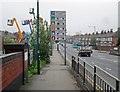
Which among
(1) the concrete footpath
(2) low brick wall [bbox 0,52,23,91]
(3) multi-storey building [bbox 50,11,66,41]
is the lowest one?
(1) the concrete footpath

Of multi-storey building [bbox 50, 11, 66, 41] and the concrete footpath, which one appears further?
multi-storey building [bbox 50, 11, 66, 41]

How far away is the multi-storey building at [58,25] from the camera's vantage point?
30.8m

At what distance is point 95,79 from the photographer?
8.22 m

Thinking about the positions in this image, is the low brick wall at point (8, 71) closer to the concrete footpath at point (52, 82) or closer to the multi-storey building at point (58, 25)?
the concrete footpath at point (52, 82)

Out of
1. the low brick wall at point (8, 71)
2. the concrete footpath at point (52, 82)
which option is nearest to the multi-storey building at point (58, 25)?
the concrete footpath at point (52, 82)

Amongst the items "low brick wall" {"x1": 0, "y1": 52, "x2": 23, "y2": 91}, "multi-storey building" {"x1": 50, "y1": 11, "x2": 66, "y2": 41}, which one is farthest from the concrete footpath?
"multi-storey building" {"x1": 50, "y1": 11, "x2": 66, "y2": 41}

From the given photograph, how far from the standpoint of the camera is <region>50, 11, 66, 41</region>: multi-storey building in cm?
3079

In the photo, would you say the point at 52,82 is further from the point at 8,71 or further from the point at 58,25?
the point at 58,25

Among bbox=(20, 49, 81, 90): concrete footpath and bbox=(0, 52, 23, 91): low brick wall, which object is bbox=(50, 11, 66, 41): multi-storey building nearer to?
bbox=(20, 49, 81, 90): concrete footpath

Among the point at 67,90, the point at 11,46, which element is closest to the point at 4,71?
the point at 67,90

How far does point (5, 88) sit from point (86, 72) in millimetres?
3990

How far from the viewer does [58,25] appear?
31.8 meters

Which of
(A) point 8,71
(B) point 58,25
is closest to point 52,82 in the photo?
(A) point 8,71

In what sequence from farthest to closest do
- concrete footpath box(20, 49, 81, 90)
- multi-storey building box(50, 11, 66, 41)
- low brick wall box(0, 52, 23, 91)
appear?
multi-storey building box(50, 11, 66, 41)
concrete footpath box(20, 49, 81, 90)
low brick wall box(0, 52, 23, 91)
